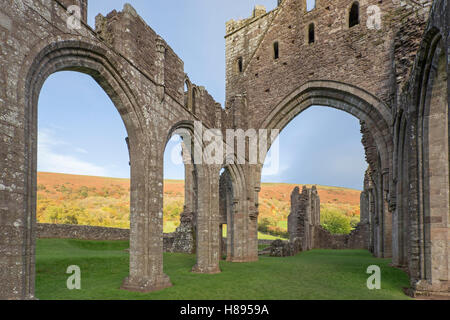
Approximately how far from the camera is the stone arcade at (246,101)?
393 cm

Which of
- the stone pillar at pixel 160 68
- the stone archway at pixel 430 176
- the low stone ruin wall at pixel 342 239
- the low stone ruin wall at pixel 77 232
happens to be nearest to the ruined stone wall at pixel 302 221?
the low stone ruin wall at pixel 342 239

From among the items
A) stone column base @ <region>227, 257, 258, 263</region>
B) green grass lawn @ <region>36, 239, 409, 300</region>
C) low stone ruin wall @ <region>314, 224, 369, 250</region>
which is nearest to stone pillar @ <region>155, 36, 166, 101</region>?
green grass lawn @ <region>36, 239, 409, 300</region>

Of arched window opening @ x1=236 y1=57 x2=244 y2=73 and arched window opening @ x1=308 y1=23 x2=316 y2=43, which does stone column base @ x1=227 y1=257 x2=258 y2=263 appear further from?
arched window opening @ x1=308 y1=23 x2=316 y2=43

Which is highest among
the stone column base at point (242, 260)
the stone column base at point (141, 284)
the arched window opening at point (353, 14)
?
the arched window opening at point (353, 14)

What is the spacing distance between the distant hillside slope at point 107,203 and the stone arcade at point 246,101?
17.1 metres

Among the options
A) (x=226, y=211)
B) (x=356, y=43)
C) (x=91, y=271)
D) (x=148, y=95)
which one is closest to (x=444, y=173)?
(x=148, y=95)

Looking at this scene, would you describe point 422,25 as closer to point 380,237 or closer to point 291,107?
point 291,107

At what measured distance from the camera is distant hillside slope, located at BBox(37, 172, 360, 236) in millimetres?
29125

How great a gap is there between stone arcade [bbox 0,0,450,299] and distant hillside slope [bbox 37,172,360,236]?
17061mm

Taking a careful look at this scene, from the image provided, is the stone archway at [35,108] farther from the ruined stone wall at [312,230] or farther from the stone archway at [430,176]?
the ruined stone wall at [312,230]

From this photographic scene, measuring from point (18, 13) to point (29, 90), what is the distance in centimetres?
95

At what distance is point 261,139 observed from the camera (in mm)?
14500

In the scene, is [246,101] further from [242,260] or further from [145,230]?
[145,230]

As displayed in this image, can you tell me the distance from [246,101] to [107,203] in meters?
28.8
